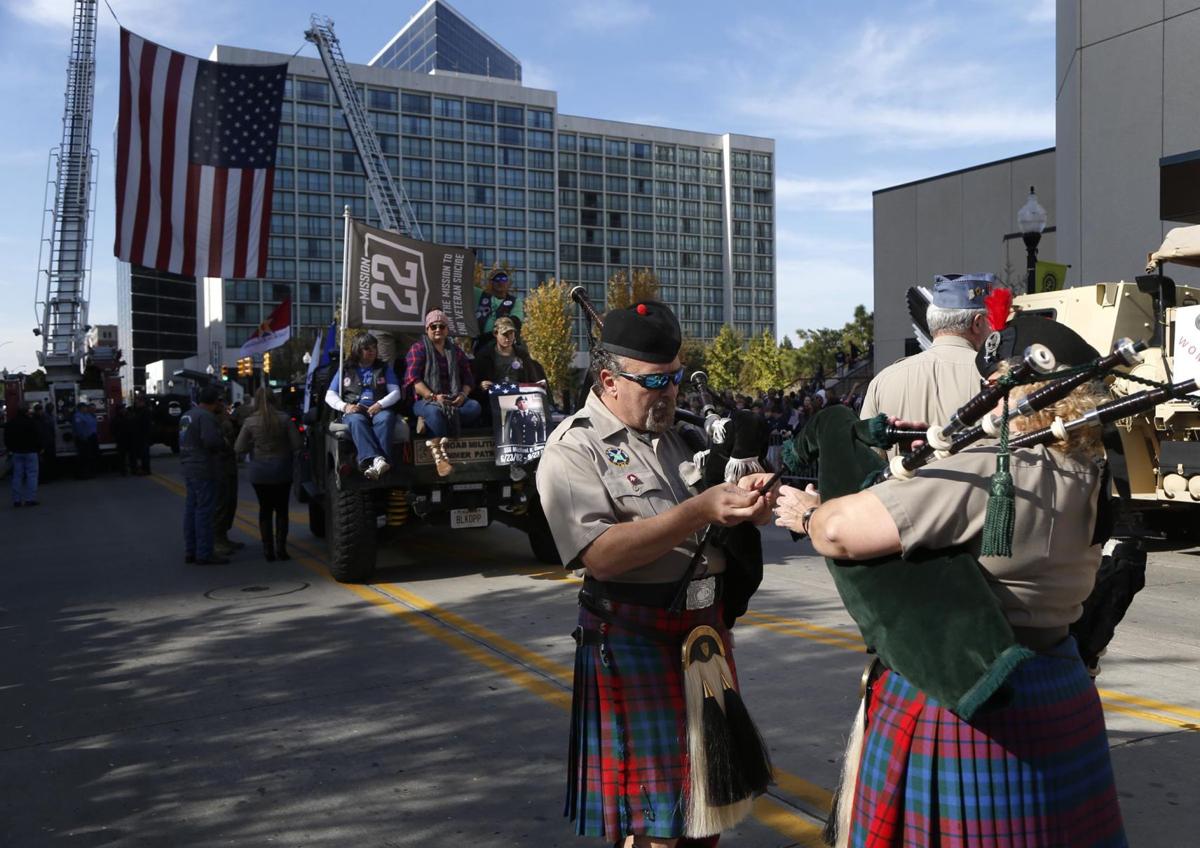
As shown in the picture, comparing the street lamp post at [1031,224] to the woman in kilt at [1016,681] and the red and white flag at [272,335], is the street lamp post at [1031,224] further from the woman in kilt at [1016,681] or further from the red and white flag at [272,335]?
the red and white flag at [272,335]

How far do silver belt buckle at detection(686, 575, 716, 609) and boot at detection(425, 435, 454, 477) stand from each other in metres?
6.33

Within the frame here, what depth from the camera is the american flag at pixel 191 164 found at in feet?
42.4

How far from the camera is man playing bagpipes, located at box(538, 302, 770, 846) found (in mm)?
2713

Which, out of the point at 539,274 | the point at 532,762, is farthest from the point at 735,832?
the point at 539,274

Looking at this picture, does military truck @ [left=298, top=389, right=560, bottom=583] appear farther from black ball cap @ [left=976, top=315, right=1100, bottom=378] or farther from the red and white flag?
the red and white flag

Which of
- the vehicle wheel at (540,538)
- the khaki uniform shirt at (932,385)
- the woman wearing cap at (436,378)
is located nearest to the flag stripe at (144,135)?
the woman wearing cap at (436,378)

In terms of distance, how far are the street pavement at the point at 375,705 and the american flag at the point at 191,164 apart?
4.91 metres

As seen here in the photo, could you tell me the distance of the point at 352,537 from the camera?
Answer: 912 cm

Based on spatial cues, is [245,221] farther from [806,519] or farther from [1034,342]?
[1034,342]

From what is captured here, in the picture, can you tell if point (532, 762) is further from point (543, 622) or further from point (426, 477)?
point (426, 477)

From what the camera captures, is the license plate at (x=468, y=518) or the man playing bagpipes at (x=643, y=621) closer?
the man playing bagpipes at (x=643, y=621)

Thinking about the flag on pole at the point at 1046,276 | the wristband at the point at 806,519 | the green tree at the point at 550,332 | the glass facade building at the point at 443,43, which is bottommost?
the wristband at the point at 806,519

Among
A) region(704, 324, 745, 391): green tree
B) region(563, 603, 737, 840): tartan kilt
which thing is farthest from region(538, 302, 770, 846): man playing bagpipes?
region(704, 324, 745, 391): green tree

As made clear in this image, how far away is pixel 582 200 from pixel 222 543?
12093 cm
